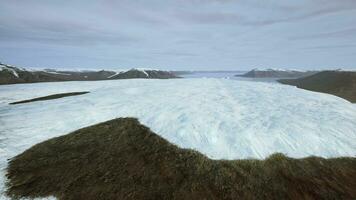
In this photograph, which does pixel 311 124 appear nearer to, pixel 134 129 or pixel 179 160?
pixel 179 160

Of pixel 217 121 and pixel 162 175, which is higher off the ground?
pixel 217 121

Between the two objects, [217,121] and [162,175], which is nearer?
[162,175]

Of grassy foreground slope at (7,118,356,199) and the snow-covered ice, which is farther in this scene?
the snow-covered ice

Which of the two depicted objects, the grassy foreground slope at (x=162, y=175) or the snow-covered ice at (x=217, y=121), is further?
the snow-covered ice at (x=217, y=121)

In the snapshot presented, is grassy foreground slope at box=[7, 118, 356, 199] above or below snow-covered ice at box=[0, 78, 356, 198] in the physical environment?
below
